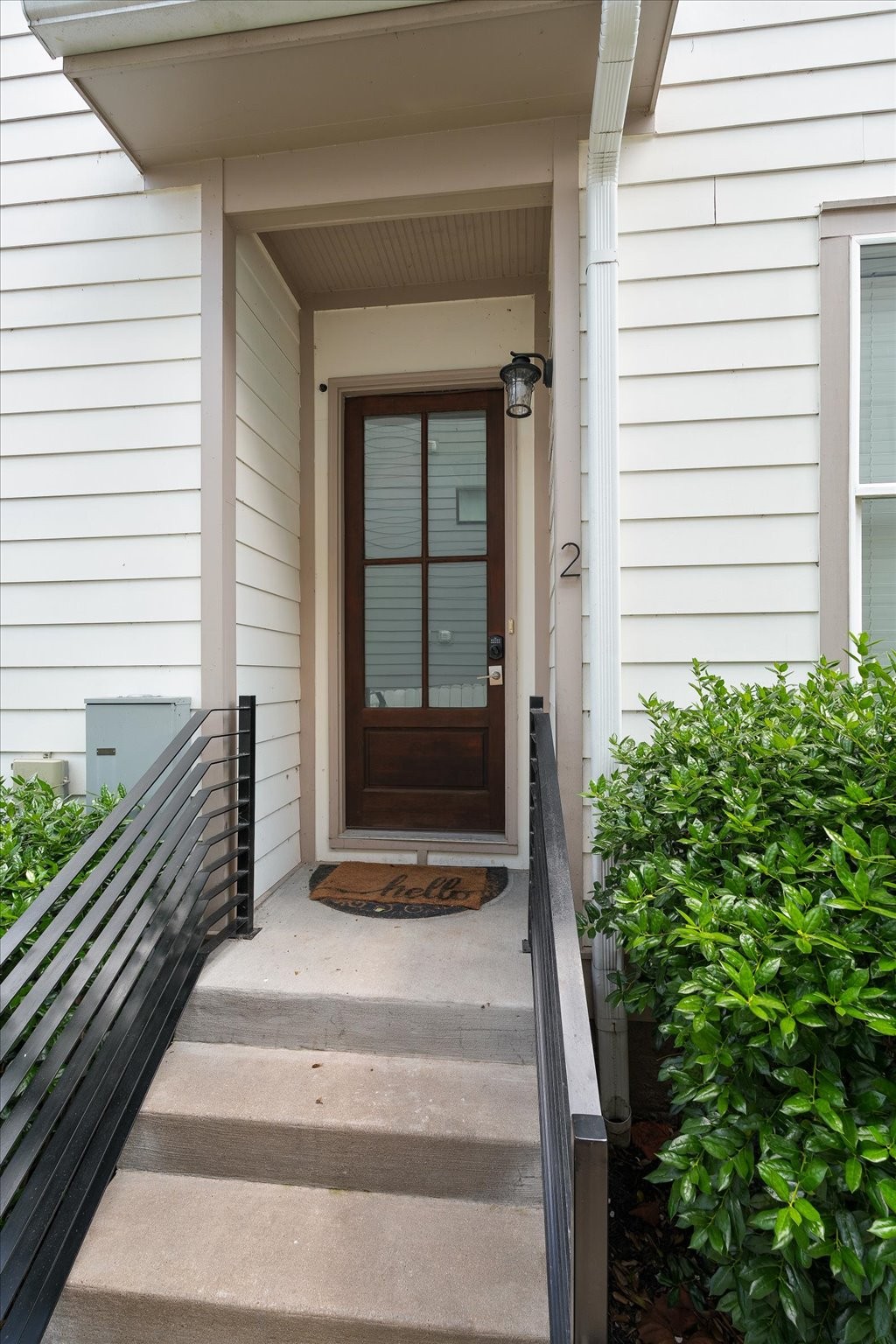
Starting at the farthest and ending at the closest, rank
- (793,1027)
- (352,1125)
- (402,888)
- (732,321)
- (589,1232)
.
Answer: (402,888) < (732,321) < (352,1125) < (793,1027) < (589,1232)

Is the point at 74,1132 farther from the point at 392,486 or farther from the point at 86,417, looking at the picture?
the point at 392,486

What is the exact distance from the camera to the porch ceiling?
262 cm

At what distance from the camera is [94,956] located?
159 centimetres

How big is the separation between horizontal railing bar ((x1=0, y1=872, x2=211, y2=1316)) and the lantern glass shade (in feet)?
6.71

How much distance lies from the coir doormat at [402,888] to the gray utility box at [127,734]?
2.84 ft

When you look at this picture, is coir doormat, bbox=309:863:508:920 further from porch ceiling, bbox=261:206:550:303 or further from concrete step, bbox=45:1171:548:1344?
porch ceiling, bbox=261:206:550:303

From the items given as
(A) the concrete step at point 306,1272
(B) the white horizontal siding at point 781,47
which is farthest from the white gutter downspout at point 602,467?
(A) the concrete step at point 306,1272

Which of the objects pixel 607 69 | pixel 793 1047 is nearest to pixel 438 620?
pixel 607 69

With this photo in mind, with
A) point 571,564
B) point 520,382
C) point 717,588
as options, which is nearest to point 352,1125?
point 571,564

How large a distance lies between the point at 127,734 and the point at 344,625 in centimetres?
114

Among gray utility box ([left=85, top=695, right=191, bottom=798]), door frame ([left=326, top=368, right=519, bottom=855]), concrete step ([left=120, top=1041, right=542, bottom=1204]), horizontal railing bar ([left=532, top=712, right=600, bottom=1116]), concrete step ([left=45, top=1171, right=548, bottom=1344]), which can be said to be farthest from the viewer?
door frame ([left=326, top=368, right=519, bottom=855])

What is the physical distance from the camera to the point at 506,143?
2217 mm

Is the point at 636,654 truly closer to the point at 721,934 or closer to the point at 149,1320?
the point at 721,934

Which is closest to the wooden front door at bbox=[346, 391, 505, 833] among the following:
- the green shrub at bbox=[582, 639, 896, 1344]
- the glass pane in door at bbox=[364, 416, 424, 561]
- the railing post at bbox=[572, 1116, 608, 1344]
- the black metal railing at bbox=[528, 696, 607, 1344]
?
the glass pane in door at bbox=[364, 416, 424, 561]
